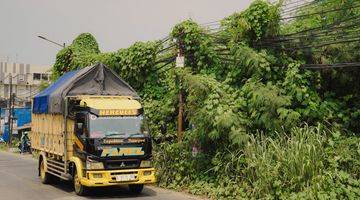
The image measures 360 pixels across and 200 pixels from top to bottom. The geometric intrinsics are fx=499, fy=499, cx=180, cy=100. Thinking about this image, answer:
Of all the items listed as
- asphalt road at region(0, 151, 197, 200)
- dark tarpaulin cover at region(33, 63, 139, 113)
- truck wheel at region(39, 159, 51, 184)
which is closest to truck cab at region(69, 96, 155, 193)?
asphalt road at region(0, 151, 197, 200)

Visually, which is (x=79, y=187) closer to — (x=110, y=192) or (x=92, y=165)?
(x=92, y=165)

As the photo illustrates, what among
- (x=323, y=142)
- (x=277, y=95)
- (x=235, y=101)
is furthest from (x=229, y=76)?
(x=323, y=142)

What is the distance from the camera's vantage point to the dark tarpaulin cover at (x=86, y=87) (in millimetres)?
15227

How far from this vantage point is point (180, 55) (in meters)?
16.8

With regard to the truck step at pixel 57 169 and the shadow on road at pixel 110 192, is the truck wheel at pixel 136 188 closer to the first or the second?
the shadow on road at pixel 110 192

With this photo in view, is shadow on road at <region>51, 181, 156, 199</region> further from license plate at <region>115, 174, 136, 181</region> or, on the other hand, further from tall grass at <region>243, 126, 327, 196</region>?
tall grass at <region>243, 126, 327, 196</region>

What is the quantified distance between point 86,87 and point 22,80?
77.5 meters

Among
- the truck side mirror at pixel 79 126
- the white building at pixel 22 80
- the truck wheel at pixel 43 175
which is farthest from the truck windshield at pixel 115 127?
the white building at pixel 22 80

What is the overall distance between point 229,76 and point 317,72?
2698mm

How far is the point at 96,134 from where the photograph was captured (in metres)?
13.4

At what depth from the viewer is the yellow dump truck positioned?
13.2m

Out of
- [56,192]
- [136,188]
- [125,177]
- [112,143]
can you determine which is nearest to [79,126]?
[112,143]

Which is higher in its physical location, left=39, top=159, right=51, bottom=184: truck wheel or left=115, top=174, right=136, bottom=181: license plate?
left=115, top=174, right=136, bottom=181: license plate

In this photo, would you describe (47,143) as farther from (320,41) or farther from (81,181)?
(320,41)
